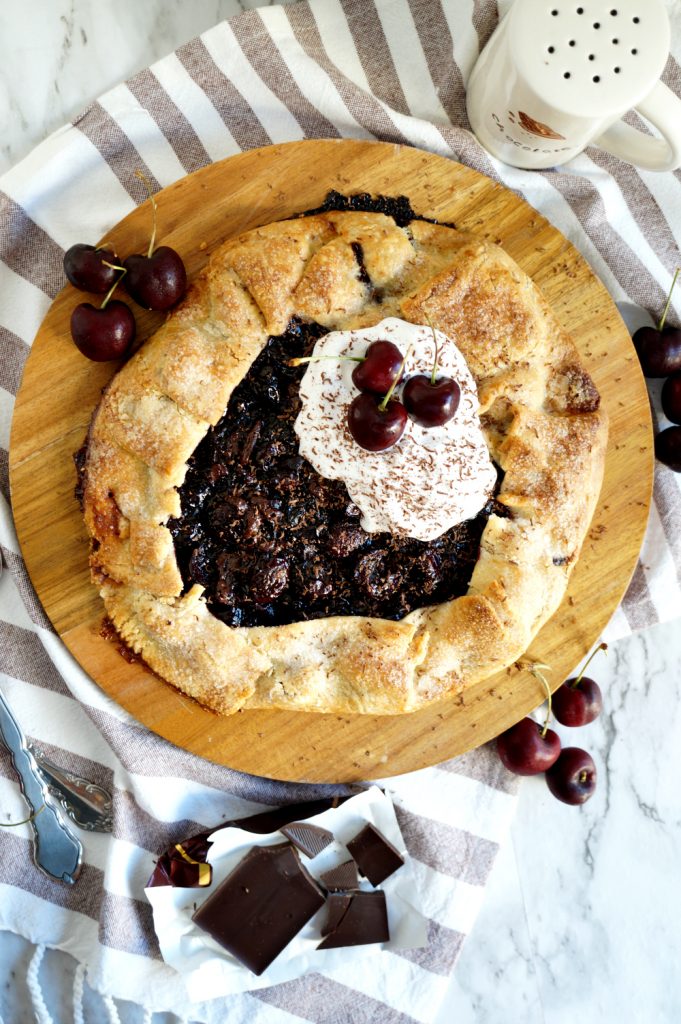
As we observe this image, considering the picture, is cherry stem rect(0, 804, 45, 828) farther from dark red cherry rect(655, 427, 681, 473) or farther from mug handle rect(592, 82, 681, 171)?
mug handle rect(592, 82, 681, 171)

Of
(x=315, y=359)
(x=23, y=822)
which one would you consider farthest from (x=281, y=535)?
(x=23, y=822)

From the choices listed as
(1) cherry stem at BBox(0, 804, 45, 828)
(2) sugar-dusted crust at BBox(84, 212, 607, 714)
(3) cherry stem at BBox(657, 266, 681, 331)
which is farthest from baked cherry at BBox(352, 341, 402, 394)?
(1) cherry stem at BBox(0, 804, 45, 828)

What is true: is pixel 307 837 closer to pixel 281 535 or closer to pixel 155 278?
pixel 281 535

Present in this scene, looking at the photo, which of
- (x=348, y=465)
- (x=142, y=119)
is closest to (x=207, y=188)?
(x=142, y=119)

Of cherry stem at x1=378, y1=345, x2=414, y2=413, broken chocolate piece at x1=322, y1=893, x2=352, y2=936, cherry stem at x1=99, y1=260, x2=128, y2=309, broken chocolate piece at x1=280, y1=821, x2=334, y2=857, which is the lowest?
broken chocolate piece at x1=322, y1=893, x2=352, y2=936

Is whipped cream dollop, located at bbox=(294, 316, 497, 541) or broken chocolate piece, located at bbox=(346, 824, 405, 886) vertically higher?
whipped cream dollop, located at bbox=(294, 316, 497, 541)
